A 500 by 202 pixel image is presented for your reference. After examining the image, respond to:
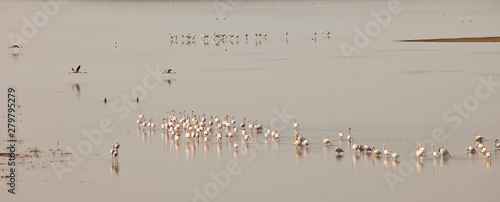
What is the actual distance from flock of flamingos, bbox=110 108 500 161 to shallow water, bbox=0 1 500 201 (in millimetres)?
304

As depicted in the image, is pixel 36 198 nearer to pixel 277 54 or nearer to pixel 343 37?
pixel 277 54

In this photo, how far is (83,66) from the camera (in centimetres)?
5562

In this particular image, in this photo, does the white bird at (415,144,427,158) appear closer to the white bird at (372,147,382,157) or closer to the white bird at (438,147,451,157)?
the white bird at (438,147,451,157)

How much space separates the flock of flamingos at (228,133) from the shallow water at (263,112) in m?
0.30

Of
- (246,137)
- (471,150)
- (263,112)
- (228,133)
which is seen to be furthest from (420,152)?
(263,112)

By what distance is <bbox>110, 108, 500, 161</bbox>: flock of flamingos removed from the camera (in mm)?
28609

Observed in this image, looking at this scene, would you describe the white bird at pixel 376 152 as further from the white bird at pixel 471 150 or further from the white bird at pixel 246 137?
the white bird at pixel 246 137

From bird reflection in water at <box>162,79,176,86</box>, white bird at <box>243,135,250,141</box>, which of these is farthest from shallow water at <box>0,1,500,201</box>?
white bird at <box>243,135,250,141</box>

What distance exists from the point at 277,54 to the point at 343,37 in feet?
47.0

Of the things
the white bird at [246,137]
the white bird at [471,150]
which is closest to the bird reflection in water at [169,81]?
the white bird at [246,137]

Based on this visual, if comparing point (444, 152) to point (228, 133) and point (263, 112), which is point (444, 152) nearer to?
point (228, 133)

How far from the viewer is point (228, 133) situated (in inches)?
1244

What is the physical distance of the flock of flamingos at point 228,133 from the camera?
93.9ft

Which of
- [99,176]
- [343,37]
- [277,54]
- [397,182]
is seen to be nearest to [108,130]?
[99,176]
